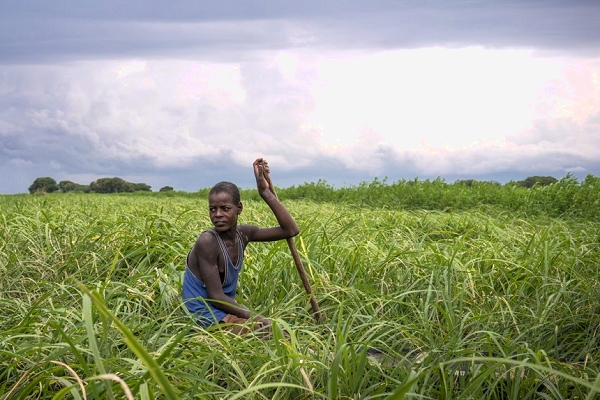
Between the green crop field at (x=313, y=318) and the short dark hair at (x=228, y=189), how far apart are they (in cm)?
61

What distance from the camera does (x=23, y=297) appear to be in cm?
449

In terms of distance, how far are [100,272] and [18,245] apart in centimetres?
104

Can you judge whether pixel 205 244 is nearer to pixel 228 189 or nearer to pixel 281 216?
pixel 228 189

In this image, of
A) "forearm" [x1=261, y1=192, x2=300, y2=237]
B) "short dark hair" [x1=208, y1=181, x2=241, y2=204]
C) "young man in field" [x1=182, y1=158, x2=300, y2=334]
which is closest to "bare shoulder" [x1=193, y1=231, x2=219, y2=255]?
"young man in field" [x1=182, y1=158, x2=300, y2=334]

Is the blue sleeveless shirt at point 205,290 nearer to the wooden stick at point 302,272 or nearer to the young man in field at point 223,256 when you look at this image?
the young man in field at point 223,256

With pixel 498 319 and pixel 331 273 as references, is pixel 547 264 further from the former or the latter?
pixel 331 273

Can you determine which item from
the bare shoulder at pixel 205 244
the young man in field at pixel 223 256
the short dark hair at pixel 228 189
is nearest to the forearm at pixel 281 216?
the young man in field at pixel 223 256

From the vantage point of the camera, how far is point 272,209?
3725mm

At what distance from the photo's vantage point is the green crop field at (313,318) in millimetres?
2520

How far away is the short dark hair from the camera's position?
357cm

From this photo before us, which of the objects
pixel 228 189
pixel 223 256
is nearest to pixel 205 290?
pixel 223 256

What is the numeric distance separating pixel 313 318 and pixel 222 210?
2.55ft

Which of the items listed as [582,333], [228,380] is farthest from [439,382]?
[582,333]

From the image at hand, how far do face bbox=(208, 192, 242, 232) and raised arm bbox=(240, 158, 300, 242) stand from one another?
19cm
